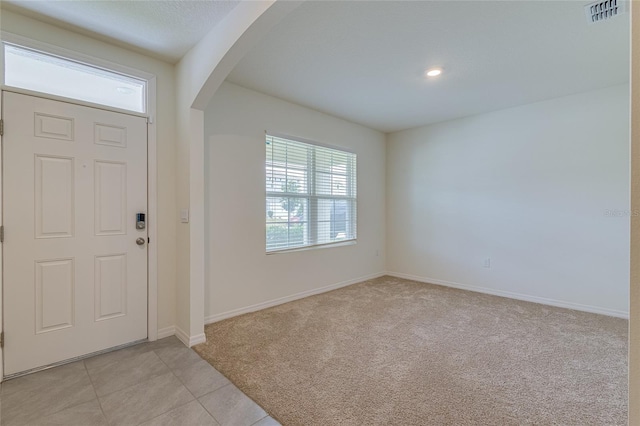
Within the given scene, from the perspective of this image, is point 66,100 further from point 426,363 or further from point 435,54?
point 426,363

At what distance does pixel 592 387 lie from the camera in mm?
1924

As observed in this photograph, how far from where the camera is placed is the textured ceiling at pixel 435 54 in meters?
2.04

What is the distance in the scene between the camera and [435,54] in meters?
2.53

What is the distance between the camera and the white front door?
2035mm

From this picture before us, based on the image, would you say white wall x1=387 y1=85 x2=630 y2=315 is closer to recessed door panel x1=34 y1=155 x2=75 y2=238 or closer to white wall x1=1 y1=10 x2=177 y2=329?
white wall x1=1 y1=10 x2=177 y2=329

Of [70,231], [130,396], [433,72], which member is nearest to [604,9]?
[433,72]

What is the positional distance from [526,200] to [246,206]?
3.58 metres

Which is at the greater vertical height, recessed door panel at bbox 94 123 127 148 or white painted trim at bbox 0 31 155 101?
white painted trim at bbox 0 31 155 101

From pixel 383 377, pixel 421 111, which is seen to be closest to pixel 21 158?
pixel 383 377

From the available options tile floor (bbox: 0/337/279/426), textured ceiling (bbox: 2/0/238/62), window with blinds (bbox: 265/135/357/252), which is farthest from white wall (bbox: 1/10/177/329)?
window with blinds (bbox: 265/135/357/252)

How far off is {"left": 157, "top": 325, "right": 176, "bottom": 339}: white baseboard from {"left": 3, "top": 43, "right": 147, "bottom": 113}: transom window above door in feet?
6.58

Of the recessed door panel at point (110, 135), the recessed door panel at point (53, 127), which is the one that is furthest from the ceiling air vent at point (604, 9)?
the recessed door panel at point (53, 127)

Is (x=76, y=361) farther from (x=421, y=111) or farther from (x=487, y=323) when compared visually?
(x=421, y=111)

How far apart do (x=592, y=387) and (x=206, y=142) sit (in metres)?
3.68
